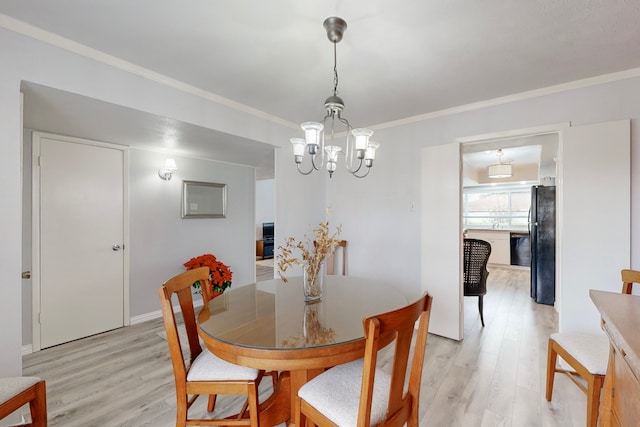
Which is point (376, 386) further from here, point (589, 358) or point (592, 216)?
point (592, 216)

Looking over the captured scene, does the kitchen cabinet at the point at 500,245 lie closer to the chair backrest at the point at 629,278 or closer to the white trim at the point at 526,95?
the white trim at the point at 526,95

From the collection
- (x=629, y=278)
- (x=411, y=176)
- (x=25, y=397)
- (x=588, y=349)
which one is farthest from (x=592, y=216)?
(x=25, y=397)

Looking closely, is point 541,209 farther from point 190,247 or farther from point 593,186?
point 190,247

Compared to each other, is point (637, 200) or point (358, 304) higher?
point (637, 200)

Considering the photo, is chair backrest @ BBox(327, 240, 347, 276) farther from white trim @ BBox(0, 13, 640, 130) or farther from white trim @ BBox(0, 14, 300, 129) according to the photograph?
white trim @ BBox(0, 14, 300, 129)

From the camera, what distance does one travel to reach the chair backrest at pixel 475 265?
3197 mm

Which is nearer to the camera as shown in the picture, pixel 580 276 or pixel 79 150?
pixel 580 276

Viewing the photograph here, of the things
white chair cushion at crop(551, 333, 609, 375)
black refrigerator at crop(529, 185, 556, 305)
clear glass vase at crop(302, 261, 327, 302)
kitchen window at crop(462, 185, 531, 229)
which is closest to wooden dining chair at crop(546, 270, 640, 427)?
white chair cushion at crop(551, 333, 609, 375)

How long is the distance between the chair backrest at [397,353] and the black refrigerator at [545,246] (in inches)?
150

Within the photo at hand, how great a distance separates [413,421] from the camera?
4.25 feet

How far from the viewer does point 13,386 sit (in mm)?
1300

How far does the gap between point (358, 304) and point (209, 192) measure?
3.00 metres

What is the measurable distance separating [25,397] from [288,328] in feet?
3.92

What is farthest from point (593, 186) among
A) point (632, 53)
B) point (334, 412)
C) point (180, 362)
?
point (180, 362)
